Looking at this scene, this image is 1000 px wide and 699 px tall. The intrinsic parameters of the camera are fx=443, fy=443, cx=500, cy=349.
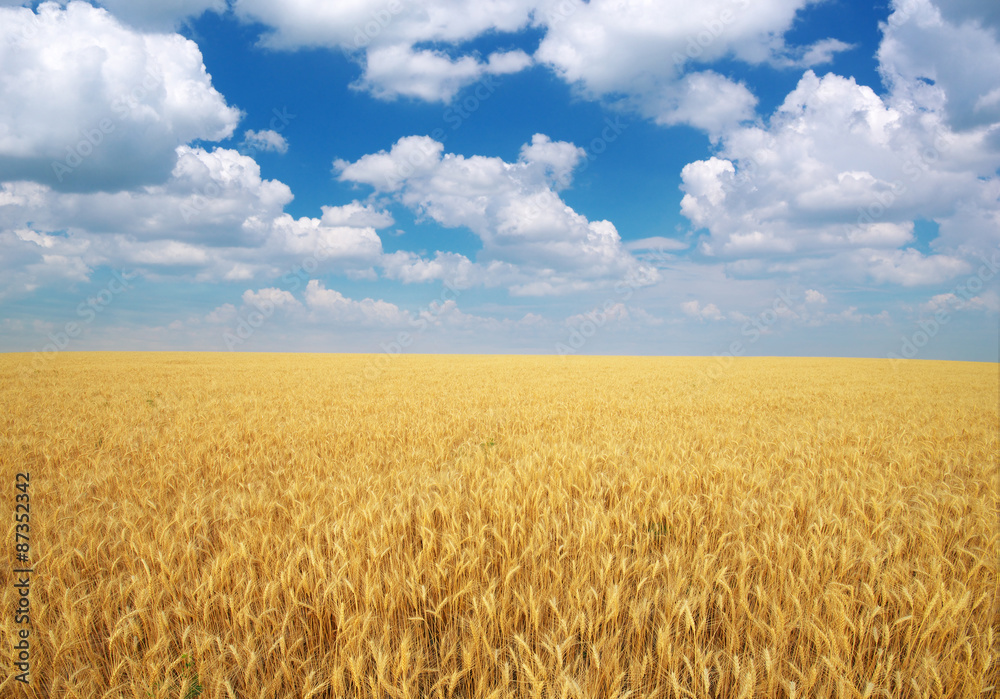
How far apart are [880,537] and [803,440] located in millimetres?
4389

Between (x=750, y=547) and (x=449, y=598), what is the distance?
7.13ft

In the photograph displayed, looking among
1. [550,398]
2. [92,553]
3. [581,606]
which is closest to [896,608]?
[581,606]

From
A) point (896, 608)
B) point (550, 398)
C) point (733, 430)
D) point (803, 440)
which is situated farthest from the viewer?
point (550, 398)

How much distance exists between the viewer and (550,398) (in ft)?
42.8

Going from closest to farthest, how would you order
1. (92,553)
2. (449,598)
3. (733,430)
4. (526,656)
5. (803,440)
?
(526,656)
(449,598)
(92,553)
(803,440)
(733,430)

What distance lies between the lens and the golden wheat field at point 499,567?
209cm

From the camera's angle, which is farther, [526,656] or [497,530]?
[497,530]

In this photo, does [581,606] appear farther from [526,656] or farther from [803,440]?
[803,440]

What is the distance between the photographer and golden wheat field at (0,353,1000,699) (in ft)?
6.85

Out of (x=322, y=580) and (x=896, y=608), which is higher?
(x=322, y=580)

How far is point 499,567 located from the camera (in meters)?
3.08

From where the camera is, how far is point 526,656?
84.6 inches

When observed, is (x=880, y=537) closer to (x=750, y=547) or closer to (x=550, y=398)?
(x=750, y=547)

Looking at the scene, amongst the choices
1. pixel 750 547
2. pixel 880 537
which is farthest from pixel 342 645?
pixel 880 537
